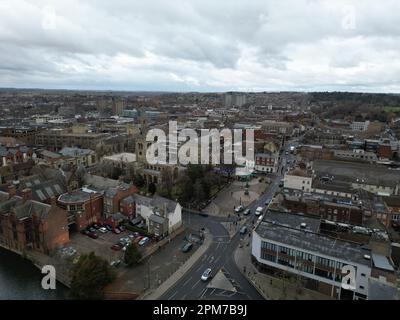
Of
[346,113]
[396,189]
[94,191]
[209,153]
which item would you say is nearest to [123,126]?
[209,153]

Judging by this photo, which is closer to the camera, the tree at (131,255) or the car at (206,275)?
the car at (206,275)

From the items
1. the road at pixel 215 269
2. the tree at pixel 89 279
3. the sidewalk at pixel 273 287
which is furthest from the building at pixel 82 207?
the sidewalk at pixel 273 287

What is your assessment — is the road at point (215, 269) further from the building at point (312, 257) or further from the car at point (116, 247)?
the car at point (116, 247)

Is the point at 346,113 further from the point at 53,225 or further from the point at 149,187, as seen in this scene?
the point at 53,225

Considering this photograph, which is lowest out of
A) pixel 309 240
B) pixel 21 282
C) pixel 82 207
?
pixel 21 282

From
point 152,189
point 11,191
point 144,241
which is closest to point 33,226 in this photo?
point 11,191

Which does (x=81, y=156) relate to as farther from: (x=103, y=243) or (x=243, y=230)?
(x=243, y=230)
